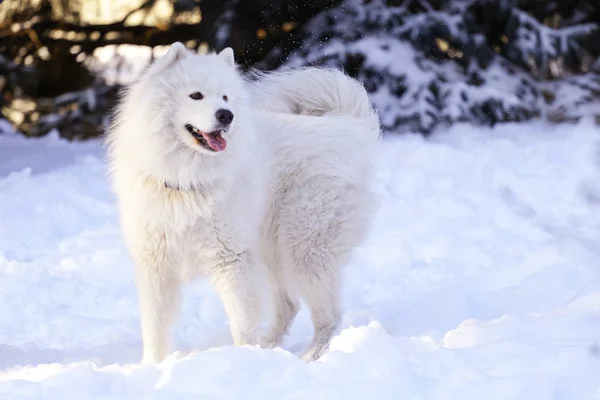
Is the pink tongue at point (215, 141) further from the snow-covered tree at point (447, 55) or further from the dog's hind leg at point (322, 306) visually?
the snow-covered tree at point (447, 55)

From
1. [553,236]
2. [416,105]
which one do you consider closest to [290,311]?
[553,236]

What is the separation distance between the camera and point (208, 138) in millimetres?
4082

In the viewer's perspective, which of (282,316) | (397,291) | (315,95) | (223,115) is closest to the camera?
(223,115)

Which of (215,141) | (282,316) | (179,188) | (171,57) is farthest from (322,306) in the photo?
(171,57)

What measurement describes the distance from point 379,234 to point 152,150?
311 cm

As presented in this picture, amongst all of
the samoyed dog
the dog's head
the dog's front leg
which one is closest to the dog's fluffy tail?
the samoyed dog

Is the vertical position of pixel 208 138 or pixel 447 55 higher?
pixel 208 138

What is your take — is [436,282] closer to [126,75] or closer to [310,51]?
[310,51]

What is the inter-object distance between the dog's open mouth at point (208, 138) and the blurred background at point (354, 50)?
499 centimetres

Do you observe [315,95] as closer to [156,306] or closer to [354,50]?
[156,306]

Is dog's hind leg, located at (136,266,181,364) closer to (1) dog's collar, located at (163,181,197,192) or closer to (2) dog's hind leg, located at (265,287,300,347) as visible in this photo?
(1) dog's collar, located at (163,181,197,192)

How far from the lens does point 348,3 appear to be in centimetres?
951

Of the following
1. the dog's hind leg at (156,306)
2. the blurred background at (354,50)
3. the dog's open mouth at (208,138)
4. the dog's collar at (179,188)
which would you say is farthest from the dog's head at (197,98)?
the blurred background at (354,50)

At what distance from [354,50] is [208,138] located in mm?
5506
